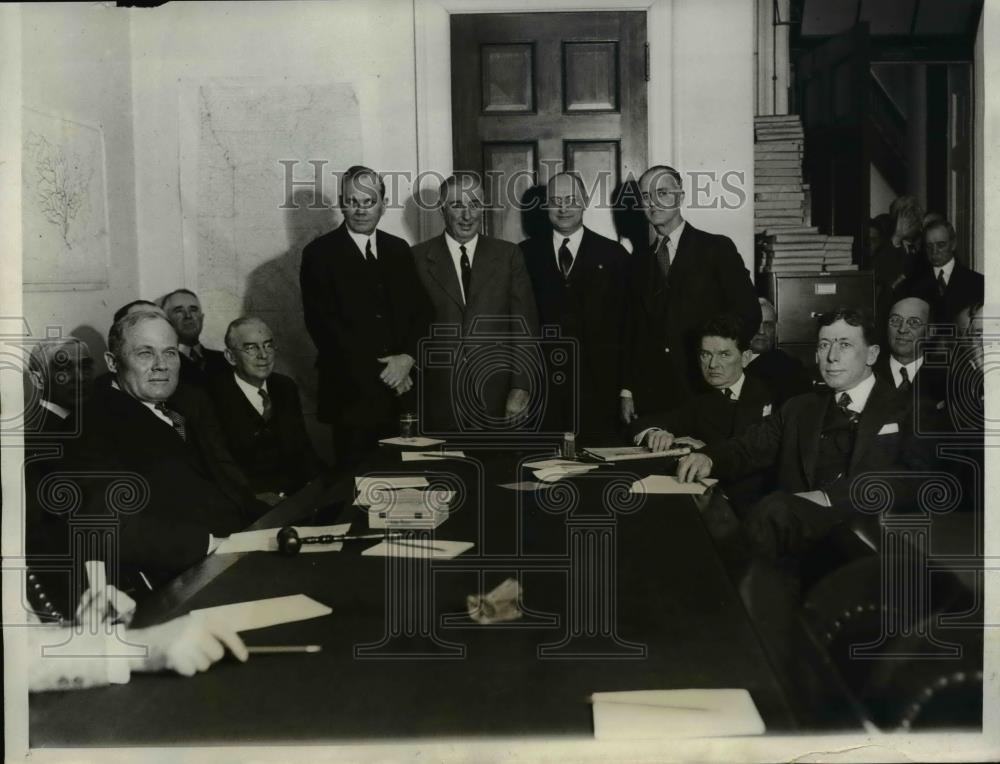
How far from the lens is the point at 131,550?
3023 millimetres

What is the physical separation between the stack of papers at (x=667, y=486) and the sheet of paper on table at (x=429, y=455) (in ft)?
2.46

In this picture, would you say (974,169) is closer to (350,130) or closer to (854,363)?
(854,363)

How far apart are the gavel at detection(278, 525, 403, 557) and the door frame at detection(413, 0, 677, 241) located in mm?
1982

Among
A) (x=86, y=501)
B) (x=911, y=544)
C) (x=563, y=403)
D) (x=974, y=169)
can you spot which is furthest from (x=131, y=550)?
(x=974, y=169)

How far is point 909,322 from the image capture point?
3668 millimetres

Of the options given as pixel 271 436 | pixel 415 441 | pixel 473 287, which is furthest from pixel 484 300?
pixel 271 436

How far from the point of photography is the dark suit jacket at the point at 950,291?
10.9 ft

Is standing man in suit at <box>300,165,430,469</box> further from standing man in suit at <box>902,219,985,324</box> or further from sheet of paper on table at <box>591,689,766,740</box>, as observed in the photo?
sheet of paper on table at <box>591,689,766,740</box>

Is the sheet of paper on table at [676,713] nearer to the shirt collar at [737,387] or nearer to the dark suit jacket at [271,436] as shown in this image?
the shirt collar at [737,387]

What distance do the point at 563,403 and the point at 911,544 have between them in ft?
4.66

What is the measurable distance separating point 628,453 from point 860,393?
2.91 feet

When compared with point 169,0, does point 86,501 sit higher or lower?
lower

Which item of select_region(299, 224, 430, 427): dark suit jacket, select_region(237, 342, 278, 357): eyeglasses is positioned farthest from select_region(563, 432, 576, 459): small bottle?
select_region(237, 342, 278, 357): eyeglasses

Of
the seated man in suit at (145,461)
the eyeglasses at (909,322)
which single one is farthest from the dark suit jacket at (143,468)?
the eyeglasses at (909,322)
